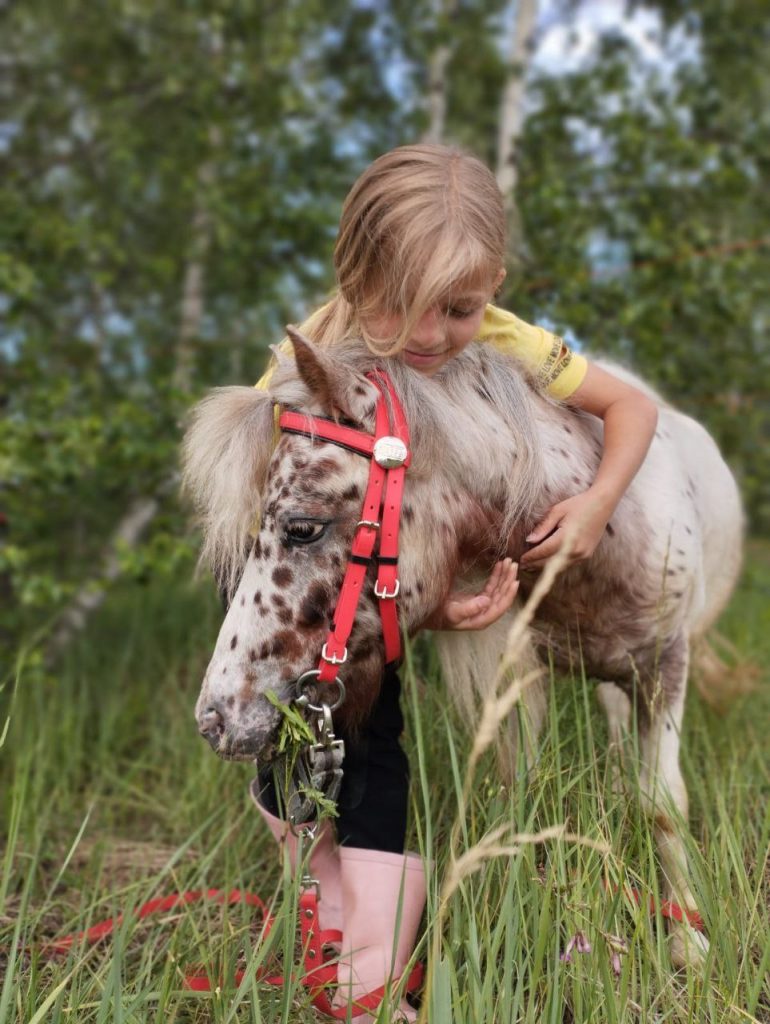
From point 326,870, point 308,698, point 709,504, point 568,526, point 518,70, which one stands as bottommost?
point 326,870

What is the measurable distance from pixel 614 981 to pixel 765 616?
2747 millimetres

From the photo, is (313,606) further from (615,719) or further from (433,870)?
(615,719)

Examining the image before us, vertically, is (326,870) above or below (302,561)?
below

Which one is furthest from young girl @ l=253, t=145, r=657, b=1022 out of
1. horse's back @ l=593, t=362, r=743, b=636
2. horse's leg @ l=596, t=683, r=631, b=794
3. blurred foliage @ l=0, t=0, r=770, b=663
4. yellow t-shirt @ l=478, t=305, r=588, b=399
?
blurred foliage @ l=0, t=0, r=770, b=663

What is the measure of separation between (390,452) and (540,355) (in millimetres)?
549

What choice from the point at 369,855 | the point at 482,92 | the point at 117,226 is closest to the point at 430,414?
the point at 369,855

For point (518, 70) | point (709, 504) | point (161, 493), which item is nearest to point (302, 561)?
point (709, 504)

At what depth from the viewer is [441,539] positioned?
1816 mm

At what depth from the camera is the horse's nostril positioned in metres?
1.72

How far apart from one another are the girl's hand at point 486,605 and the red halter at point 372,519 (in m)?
0.17

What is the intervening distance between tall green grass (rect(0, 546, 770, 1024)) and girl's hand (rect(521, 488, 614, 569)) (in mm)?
333

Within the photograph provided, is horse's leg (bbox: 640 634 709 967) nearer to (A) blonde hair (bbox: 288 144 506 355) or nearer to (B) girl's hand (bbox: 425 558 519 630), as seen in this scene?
(B) girl's hand (bbox: 425 558 519 630)

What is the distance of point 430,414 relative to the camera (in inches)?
71.5

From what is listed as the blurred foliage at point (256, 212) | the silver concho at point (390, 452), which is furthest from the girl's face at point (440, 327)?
the blurred foliage at point (256, 212)
